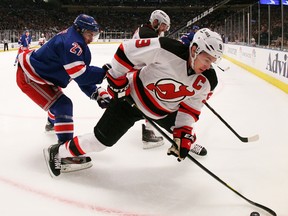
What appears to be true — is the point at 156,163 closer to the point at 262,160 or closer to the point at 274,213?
the point at 262,160

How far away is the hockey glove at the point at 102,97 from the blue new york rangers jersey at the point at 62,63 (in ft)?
0.45

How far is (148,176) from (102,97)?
2.07 feet

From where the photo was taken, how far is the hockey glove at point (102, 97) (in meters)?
2.34

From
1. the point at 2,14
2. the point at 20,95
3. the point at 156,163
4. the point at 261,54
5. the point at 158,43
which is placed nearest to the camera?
the point at 158,43

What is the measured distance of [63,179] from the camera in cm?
213

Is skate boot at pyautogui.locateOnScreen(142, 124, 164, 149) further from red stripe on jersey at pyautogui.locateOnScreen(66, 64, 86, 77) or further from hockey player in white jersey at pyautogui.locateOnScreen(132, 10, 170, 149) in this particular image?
red stripe on jersey at pyautogui.locateOnScreen(66, 64, 86, 77)

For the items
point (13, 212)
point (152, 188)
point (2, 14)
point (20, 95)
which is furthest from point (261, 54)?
point (2, 14)

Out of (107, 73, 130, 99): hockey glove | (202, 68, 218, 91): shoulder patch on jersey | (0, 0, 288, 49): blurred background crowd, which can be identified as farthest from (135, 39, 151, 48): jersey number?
(0, 0, 288, 49): blurred background crowd

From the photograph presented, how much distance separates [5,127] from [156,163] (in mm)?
1648

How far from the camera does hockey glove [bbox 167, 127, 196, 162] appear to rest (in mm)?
1873

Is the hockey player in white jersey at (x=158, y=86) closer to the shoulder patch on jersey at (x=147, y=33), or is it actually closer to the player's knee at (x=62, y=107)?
the player's knee at (x=62, y=107)

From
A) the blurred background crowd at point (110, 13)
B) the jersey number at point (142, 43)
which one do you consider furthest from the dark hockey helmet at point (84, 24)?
the blurred background crowd at point (110, 13)

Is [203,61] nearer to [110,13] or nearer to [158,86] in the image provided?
[158,86]

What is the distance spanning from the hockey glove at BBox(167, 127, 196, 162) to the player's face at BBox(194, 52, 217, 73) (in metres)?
0.39
